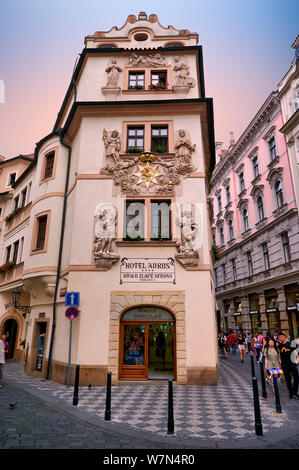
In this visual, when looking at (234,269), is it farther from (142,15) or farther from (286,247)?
(142,15)

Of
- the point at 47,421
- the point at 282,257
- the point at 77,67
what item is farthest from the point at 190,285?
the point at 282,257

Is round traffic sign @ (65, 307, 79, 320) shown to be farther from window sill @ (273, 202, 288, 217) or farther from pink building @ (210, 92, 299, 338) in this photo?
→ window sill @ (273, 202, 288, 217)

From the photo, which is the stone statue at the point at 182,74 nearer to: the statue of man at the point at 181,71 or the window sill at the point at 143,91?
the statue of man at the point at 181,71

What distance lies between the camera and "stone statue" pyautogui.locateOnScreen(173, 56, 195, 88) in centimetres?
1576

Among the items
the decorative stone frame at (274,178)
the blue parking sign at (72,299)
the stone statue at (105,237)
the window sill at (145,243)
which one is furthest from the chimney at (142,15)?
the decorative stone frame at (274,178)

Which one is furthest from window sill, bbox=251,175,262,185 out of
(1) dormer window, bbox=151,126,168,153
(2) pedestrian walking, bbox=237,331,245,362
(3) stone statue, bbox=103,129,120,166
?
(3) stone statue, bbox=103,129,120,166

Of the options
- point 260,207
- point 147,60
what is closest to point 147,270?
point 147,60

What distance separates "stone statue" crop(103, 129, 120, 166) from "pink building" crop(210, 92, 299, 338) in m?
9.08

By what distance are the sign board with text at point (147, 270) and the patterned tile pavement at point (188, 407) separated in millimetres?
4063

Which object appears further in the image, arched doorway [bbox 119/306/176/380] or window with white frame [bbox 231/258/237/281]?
window with white frame [bbox 231/258/237/281]

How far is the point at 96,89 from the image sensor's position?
1619 centimetres

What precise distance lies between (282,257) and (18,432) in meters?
25.6

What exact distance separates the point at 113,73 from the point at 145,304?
1190 centimetres

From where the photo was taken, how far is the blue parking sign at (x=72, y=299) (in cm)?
1236
